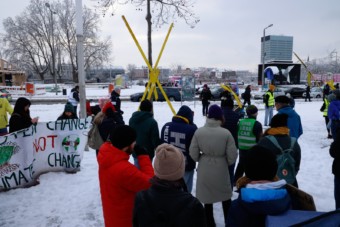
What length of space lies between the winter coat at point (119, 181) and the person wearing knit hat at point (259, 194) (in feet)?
2.78

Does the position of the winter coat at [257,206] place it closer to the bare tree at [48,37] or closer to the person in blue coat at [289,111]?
the person in blue coat at [289,111]

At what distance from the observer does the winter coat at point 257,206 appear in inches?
68.8

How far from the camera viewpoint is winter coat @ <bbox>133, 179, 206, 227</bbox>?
176cm

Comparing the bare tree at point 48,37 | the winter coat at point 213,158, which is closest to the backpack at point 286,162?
the winter coat at point 213,158

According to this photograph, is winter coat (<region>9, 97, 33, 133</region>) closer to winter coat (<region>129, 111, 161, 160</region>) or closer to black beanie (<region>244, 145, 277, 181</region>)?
winter coat (<region>129, 111, 161, 160</region>)

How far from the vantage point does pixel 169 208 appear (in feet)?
A: 5.80

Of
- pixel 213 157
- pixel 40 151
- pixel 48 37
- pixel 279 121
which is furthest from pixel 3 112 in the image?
pixel 48 37

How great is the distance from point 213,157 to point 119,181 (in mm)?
1672

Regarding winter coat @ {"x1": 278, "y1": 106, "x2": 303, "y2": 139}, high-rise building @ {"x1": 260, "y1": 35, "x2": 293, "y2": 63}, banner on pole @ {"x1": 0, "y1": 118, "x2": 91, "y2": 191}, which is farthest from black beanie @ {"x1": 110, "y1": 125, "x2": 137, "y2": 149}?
high-rise building @ {"x1": 260, "y1": 35, "x2": 293, "y2": 63}

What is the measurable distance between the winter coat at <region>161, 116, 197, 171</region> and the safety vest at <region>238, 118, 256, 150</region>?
1.19 meters

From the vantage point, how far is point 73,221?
425cm

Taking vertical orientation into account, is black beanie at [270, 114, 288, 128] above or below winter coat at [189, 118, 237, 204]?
above

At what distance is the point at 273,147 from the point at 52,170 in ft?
15.7

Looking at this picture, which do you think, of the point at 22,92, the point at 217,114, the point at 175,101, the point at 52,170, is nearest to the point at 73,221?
the point at 52,170
